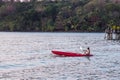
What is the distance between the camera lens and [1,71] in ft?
193

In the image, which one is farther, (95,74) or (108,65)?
(108,65)

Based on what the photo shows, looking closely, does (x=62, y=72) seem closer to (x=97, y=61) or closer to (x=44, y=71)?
(x=44, y=71)

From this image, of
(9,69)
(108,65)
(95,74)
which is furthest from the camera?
(108,65)

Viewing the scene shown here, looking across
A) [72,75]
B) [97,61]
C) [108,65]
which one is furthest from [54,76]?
[97,61]

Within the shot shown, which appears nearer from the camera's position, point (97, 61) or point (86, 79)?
point (86, 79)

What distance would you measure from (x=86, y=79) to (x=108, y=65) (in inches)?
563

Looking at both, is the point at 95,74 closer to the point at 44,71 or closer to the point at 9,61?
the point at 44,71

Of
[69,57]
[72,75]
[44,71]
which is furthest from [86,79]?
[69,57]

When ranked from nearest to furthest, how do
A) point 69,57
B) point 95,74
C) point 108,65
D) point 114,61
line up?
point 95,74 < point 108,65 < point 114,61 < point 69,57

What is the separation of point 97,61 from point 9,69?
1657 cm

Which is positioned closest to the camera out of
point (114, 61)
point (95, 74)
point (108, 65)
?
point (95, 74)

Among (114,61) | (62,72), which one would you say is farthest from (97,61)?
(62,72)

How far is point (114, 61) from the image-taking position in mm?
72000

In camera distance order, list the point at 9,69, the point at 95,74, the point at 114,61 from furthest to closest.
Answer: the point at 114,61, the point at 9,69, the point at 95,74
